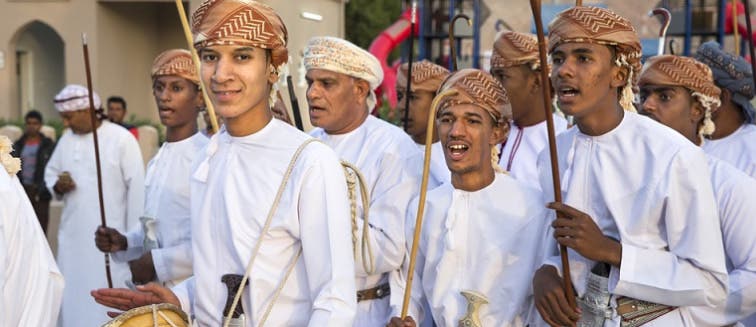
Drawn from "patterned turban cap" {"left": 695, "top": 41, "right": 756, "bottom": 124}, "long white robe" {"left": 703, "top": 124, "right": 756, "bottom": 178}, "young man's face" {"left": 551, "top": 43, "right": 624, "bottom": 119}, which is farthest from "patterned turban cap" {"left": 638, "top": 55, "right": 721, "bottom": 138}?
"young man's face" {"left": 551, "top": 43, "right": 624, "bottom": 119}

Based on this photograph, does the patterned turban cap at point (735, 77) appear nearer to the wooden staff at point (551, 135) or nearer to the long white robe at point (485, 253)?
the long white robe at point (485, 253)

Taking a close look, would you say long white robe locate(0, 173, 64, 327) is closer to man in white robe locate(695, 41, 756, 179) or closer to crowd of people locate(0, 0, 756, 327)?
crowd of people locate(0, 0, 756, 327)

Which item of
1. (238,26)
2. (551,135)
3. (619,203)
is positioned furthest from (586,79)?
(238,26)

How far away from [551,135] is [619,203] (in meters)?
0.39

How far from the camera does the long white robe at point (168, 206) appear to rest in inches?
204

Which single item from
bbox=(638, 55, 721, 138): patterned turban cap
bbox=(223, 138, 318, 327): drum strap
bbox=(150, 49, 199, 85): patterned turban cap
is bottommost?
bbox=(223, 138, 318, 327): drum strap

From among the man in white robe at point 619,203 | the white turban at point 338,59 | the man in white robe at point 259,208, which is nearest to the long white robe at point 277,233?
the man in white robe at point 259,208

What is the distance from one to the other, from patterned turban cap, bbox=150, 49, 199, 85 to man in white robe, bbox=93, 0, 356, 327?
2.66 meters

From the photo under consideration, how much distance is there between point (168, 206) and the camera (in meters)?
5.79

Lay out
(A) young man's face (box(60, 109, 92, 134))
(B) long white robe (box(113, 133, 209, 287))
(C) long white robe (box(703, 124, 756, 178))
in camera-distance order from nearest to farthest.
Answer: (B) long white robe (box(113, 133, 209, 287))
(C) long white robe (box(703, 124, 756, 178))
(A) young man's face (box(60, 109, 92, 134))

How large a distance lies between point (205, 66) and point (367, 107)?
2.08 metres

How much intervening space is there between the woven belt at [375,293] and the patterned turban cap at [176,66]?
6.45ft

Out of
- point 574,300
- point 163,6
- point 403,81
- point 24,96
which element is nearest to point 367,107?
point 403,81

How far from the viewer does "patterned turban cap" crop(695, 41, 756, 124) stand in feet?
20.6
